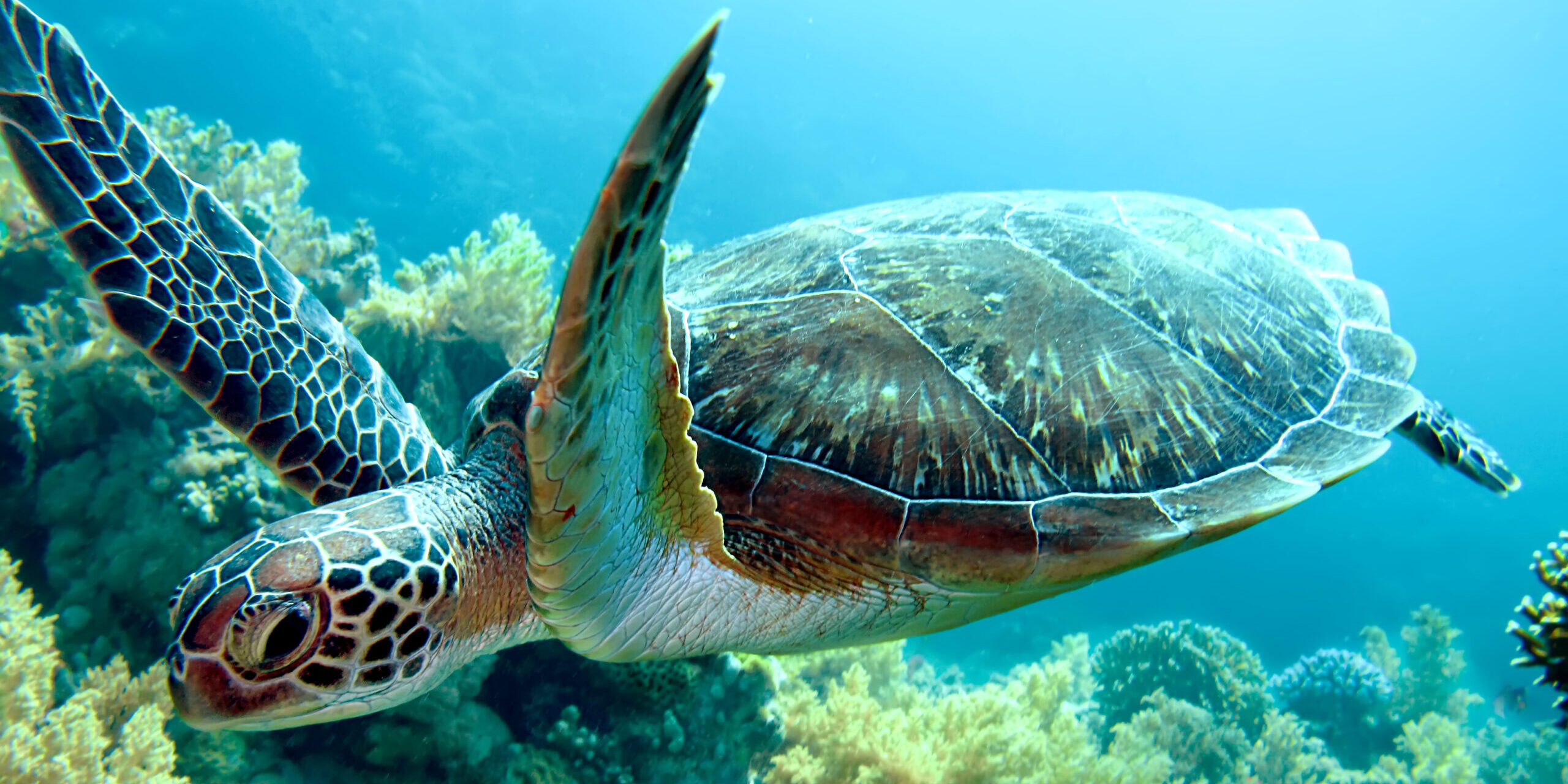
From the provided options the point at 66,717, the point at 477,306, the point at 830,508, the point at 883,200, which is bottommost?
the point at 66,717

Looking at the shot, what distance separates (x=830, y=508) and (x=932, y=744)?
2.05 m

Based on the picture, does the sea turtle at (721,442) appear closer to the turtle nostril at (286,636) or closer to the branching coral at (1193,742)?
the turtle nostril at (286,636)

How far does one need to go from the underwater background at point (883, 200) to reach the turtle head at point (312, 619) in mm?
1331

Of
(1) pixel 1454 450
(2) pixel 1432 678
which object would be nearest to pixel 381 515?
(1) pixel 1454 450

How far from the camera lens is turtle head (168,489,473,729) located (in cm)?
106

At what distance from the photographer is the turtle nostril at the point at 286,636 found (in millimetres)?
1067

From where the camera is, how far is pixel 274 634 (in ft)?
3.51

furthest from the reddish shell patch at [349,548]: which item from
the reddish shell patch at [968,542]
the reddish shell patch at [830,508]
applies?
the reddish shell patch at [968,542]

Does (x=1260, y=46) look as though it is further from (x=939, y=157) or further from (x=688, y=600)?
(x=688, y=600)

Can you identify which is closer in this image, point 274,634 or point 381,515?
point 274,634

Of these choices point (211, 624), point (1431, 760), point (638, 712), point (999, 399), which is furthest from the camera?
point (1431, 760)

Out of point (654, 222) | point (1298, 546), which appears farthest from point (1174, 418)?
point (1298, 546)

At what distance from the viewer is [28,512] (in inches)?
111

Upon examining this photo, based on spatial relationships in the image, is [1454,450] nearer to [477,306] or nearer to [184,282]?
[184,282]
